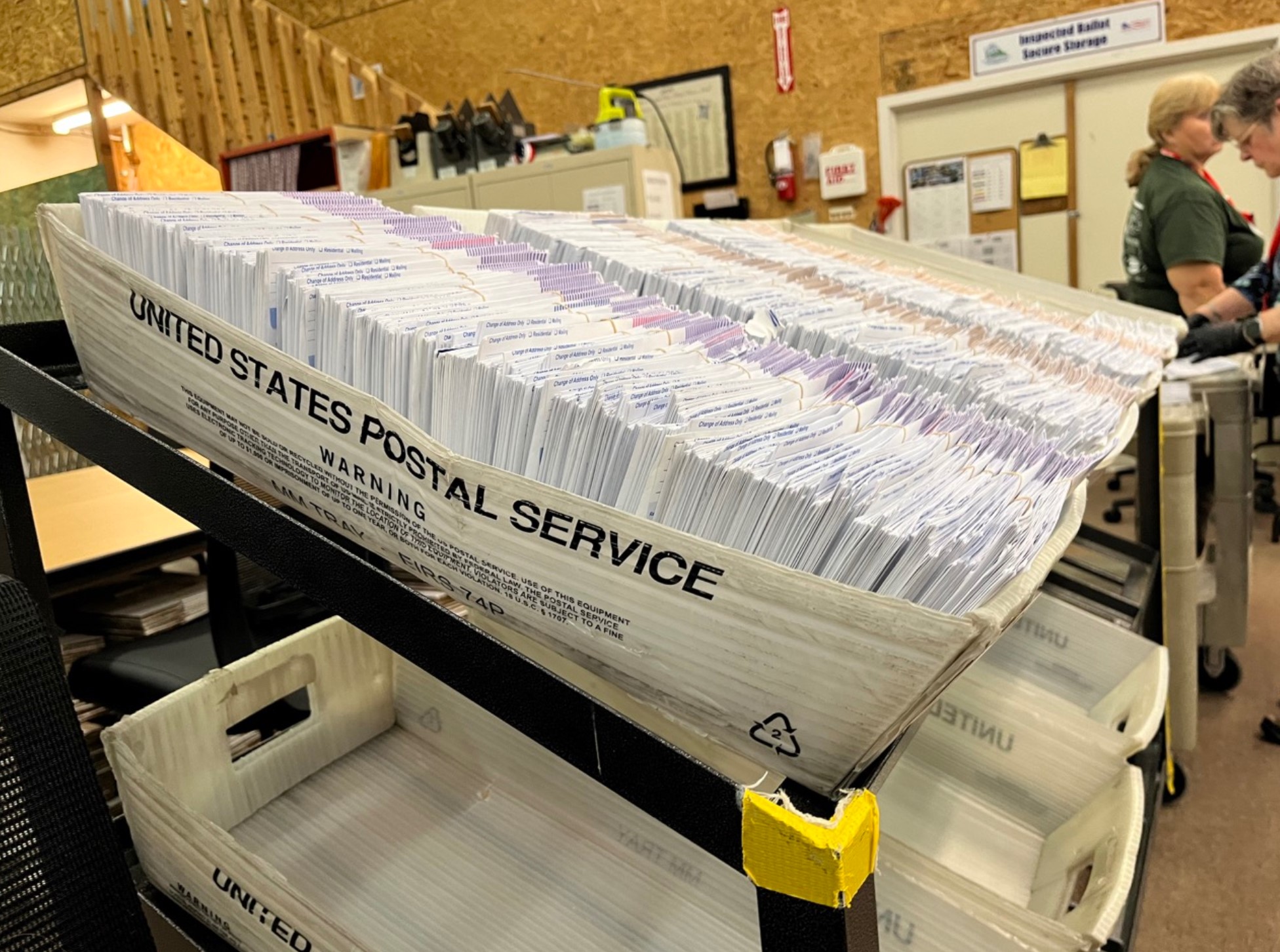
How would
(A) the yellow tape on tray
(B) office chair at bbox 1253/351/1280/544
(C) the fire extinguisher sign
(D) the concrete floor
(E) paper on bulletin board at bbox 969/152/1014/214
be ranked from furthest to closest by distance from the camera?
(C) the fire extinguisher sign < (E) paper on bulletin board at bbox 969/152/1014/214 < (B) office chair at bbox 1253/351/1280/544 < (D) the concrete floor < (A) the yellow tape on tray

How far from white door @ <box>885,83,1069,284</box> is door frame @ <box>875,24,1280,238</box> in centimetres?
4

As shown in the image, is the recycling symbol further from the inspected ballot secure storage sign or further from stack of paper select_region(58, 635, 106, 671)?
the inspected ballot secure storage sign

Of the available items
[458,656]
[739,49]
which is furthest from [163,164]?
[458,656]

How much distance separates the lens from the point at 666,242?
1288mm

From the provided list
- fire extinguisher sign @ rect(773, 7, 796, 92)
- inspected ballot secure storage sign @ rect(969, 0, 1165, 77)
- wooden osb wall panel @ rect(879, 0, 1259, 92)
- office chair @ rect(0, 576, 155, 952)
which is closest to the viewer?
office chair @ rect(0, 576, 155, 952)

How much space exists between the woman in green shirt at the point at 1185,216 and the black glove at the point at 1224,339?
73 cm

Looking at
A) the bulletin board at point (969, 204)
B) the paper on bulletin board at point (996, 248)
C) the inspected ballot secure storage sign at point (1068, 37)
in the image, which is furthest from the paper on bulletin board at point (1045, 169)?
the inspected ballot secure storage sign at point (1068, 37)

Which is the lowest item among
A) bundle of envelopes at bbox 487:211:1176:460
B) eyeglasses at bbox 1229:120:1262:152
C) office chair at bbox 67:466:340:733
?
office chair at bbox 67:466:340:733

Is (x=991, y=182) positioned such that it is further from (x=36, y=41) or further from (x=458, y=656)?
(x=36, y=41)

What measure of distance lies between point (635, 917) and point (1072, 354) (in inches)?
37.6

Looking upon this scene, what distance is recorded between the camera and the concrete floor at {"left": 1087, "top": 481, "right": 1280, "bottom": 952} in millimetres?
1593

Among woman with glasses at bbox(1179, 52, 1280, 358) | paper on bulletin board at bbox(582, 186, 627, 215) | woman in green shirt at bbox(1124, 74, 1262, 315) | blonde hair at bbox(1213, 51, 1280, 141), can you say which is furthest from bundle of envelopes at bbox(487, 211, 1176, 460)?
woman in green shirt at bbox(1124, 74, 1262, 315)

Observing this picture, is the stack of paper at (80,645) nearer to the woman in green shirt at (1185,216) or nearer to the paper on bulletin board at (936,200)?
the woman in green shirt at (1185,216)

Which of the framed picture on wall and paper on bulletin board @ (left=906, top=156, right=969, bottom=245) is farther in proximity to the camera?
the framed picture on wall
